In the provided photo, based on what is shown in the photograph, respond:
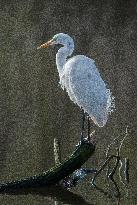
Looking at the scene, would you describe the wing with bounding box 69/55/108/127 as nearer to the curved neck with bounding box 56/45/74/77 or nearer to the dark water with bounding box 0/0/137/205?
the curved neck with bounding box 56/45/74/77

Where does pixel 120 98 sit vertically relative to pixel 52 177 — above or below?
above

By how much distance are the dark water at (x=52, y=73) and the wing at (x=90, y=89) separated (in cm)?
77

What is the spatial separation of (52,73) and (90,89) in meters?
1.45

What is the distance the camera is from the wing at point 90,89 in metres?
3.58

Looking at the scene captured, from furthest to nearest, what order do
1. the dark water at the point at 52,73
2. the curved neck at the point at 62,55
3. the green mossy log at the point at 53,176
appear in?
1. the dark water at the point at 52,73
2. the curved neck at the point at 62,55
3. the green mossy log at the point at 53,176

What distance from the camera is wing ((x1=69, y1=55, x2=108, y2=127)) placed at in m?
3.58

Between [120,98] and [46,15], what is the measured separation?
0.88 meters

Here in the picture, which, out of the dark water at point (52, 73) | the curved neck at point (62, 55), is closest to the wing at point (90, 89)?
the curved neck at point (62, 55)

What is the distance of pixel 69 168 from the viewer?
11.6ft

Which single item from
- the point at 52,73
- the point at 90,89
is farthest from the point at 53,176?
the point at 52,73

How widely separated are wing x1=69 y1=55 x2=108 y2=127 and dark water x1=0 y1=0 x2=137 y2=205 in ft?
2.53

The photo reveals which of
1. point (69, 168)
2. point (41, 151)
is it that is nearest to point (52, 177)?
point (69, 168)

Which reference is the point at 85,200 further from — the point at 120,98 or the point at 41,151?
the point at 120,98

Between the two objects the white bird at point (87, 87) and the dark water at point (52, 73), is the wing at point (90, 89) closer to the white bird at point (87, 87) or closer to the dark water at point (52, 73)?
the white bird at point (87, 87)
